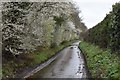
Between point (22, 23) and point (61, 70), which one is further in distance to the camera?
point (22, 23)

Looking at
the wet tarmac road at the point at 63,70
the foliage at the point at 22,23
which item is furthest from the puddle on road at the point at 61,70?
the foliage at the point at 22,23

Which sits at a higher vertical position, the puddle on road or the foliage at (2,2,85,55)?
the foliage at (2,2,85,55)

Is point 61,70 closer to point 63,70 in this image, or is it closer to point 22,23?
point 63,70

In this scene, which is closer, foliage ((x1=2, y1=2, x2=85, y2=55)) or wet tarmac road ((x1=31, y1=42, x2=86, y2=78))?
wet tarmac road ((x1=31, y1=42, x2=86, y2=78))

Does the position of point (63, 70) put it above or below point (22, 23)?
below

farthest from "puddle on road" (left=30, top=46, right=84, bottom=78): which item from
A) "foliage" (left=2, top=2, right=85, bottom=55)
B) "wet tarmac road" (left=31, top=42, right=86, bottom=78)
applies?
"foliage" (left=2, top=2, right=85, bottom=55)

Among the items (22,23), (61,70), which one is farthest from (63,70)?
(22,23)

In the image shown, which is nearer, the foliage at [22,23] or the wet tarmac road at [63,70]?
the wet tarmac road at [63,70]

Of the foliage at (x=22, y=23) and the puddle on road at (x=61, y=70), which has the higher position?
the foliage at (x=22, y=23)

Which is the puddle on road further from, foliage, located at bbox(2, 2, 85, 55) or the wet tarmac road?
foliage, located at bbox(2, 2, 85, 55)

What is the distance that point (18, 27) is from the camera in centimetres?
2084

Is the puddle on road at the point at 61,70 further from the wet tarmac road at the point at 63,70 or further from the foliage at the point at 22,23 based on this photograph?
the foliage at the point at 22,23

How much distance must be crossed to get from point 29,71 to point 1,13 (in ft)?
15.1

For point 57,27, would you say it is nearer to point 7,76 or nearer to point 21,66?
point 21,66
